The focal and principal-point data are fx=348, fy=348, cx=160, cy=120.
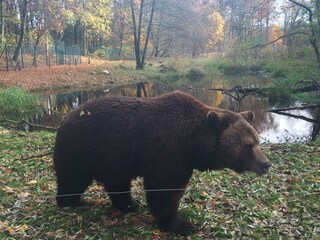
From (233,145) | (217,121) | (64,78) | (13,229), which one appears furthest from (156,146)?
(64,78)

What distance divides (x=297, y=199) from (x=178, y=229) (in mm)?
2579

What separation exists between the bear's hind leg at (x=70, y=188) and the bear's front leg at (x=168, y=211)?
3.70ft

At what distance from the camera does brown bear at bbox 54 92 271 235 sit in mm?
4691

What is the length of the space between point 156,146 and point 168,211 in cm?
92

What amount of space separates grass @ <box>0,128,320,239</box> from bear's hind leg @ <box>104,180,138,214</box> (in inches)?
5.0

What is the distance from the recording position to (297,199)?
623 cm

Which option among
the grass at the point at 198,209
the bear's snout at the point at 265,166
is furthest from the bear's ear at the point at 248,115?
the grass at the point at 198,209

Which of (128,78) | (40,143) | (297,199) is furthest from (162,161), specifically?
(128,78)

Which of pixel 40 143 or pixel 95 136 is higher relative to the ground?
pixel 95 136

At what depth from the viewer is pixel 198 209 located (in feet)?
18.6

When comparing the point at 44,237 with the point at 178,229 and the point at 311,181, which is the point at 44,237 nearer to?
the point at 178,229

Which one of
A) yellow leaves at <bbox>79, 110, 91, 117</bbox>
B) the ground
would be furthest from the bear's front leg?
the ground

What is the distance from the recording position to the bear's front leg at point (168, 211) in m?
4.72

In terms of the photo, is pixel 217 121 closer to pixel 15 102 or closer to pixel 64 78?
pixel 15 102
